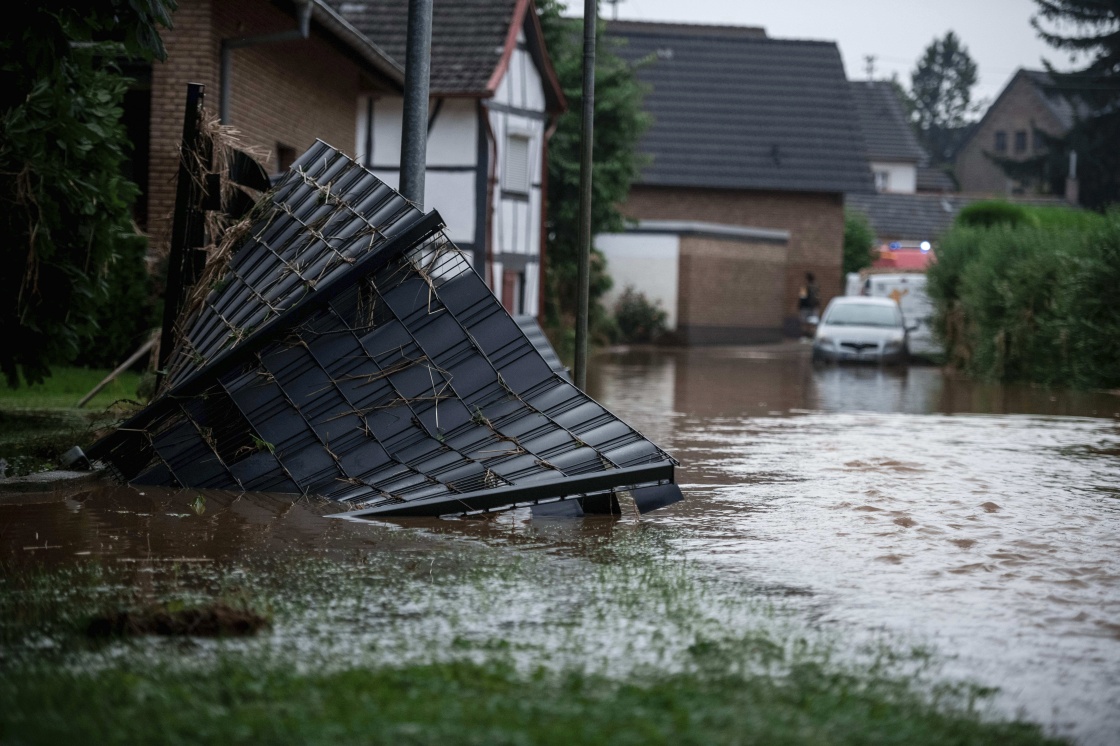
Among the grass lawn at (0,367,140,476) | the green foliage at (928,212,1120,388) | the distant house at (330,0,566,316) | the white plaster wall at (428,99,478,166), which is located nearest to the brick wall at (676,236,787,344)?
the green foliage at (928,212,1120,388)

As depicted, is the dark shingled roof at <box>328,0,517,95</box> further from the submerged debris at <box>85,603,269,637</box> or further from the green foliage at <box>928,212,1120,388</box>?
the submerged debris at <box>85,603,269,637</box>

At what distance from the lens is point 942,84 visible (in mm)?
127188

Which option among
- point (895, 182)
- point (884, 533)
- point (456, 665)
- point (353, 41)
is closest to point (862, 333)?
point (353, 41)

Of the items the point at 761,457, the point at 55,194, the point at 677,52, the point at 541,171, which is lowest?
the point at 761,457

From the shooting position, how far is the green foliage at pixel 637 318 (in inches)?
1690

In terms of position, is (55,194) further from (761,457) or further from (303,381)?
(761,457)

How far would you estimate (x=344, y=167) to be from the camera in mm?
10320

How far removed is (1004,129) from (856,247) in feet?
117

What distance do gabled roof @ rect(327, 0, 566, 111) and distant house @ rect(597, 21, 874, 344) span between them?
21.6m

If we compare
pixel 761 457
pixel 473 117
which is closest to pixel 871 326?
pixel 473 117

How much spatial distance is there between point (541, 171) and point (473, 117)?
421 centimetres

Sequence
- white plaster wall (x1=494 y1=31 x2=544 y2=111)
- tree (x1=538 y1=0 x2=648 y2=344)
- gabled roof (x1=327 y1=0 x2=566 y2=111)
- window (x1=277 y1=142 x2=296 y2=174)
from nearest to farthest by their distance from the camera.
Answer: window (x1=277 y1=142 x2=296 y2=174)
gabled roof (x1=327 y1=0 x2=566 y2=111)
white plaster wall (x1=494 y1=31 x2=544 y2=111)
tree (x1=538 y1=0 x2=648 y2=344)

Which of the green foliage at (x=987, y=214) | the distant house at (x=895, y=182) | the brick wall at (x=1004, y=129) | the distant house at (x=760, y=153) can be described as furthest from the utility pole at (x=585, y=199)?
the brick wall at (x=1004, y=129)

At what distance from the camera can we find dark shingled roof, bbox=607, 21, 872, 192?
171ft
